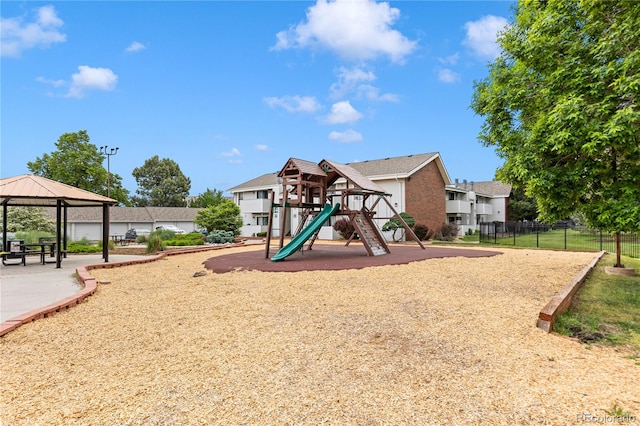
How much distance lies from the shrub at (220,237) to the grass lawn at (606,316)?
2087 cm

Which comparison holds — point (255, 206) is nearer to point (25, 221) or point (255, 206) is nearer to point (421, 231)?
point (421, 231)

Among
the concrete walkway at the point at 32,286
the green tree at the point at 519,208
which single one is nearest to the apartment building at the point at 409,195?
the green tree at the point at 519,208

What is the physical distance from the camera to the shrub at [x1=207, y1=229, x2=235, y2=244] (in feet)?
80.3

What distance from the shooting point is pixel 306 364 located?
3.89 m

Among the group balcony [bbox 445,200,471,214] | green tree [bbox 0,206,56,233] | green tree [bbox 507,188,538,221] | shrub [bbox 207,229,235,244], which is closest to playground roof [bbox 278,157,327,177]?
shrub [bbox 207,229,235,244]

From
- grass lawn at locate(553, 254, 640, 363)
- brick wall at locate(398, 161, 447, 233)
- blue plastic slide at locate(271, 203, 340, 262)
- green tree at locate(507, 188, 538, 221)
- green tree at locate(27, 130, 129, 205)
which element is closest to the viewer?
grass lawn at locate(553, 254, 640, 363)

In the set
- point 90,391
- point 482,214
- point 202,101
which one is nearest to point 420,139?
point 482,214

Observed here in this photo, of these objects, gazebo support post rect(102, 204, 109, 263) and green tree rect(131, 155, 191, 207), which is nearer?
gazebo support post rect(102, 204, 109, 263)

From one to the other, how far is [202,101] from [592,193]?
68.0ft

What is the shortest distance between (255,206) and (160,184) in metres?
39.1

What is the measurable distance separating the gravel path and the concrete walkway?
2.94ft

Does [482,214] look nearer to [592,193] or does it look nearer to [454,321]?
[592,193]

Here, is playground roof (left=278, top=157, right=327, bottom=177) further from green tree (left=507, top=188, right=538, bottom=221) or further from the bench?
green tree (left=507, top=188, right=538, bottom=221)

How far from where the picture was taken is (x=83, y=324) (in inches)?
214
